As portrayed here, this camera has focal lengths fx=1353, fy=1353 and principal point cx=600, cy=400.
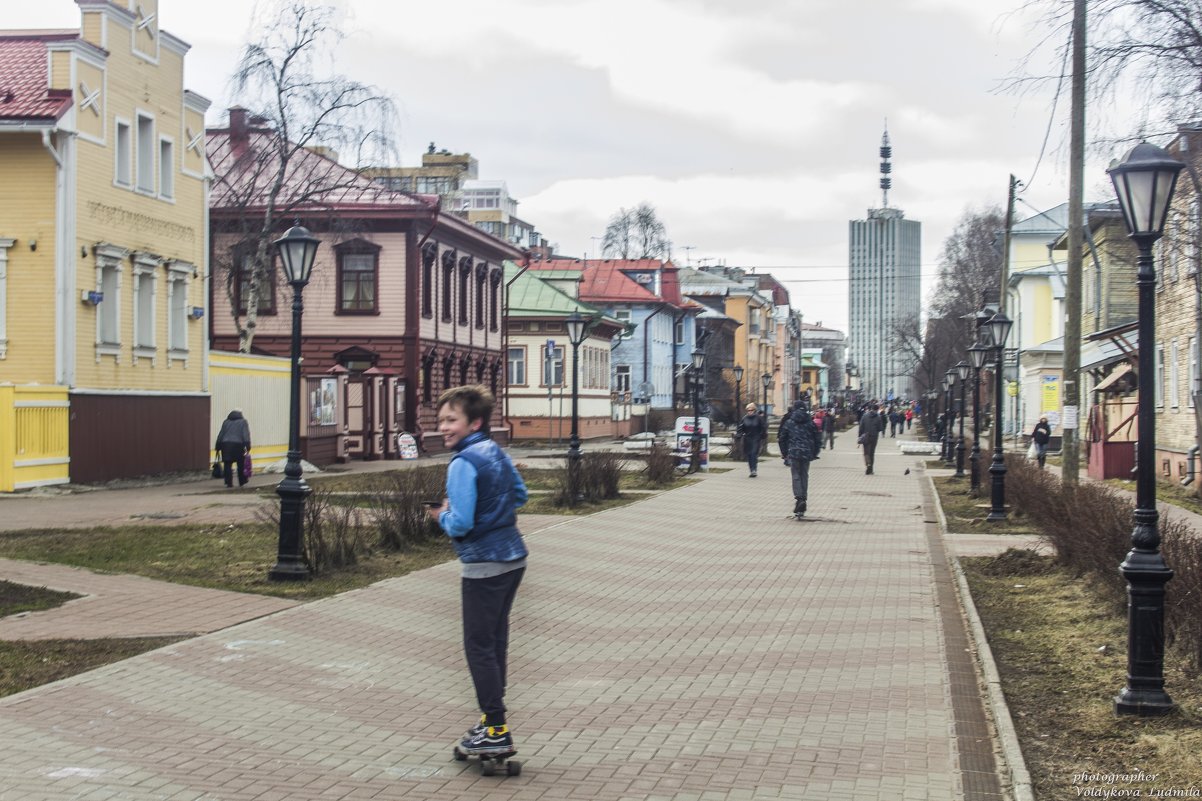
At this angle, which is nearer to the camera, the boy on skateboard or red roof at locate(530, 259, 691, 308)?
the boy on skateboard

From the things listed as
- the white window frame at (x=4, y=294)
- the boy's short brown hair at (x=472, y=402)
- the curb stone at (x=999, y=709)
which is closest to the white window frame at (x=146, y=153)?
the white window frame at (x=4, y=294)

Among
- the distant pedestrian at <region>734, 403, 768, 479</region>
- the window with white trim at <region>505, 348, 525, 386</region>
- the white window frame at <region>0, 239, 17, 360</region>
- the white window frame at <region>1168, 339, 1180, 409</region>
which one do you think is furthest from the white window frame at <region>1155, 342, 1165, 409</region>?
the window with white trim at <region>505, 348, 525, 386</region>

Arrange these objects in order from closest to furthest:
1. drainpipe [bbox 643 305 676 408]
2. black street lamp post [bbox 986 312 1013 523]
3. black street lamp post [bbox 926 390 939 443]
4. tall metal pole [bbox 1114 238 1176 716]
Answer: tall metal pole [bbox 1114 238 1176 716]
black street lamp post [bbox 986 312 1013 523]
drainpipe [bbox 643 305 676 408]
black street lamp post [bbox 926 390 939 443]

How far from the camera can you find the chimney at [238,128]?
131 feet

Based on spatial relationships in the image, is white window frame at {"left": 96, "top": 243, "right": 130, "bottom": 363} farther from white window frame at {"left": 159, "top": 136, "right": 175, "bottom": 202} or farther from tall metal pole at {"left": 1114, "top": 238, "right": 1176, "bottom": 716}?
tall metal pole at {"left": 1114, "top": 238, "right": 1176, "bottom": 716}

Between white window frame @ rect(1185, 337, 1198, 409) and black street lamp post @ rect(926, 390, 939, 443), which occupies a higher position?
white window frame @ rect(1185, 337, 1198, 409)

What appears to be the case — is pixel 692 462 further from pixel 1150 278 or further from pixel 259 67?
pixel 1150 278

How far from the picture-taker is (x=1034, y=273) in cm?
6794

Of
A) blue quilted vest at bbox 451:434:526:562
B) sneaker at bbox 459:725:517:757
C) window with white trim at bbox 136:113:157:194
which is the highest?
window with white trim at bbox 136:113:157:194

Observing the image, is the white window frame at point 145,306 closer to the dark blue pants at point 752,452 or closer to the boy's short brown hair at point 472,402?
the dark blue pants at point 752,452

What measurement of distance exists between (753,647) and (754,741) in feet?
9.14

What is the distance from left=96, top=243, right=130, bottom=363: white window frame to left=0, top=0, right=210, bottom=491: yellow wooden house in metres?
0.04

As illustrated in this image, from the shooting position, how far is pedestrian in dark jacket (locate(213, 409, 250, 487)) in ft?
88.7

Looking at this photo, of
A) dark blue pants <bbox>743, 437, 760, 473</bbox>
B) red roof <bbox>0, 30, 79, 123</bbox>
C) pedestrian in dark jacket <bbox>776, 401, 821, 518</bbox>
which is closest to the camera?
pedestrian in dark jacket <bbox>776, 401, 821, 518</bbox>
